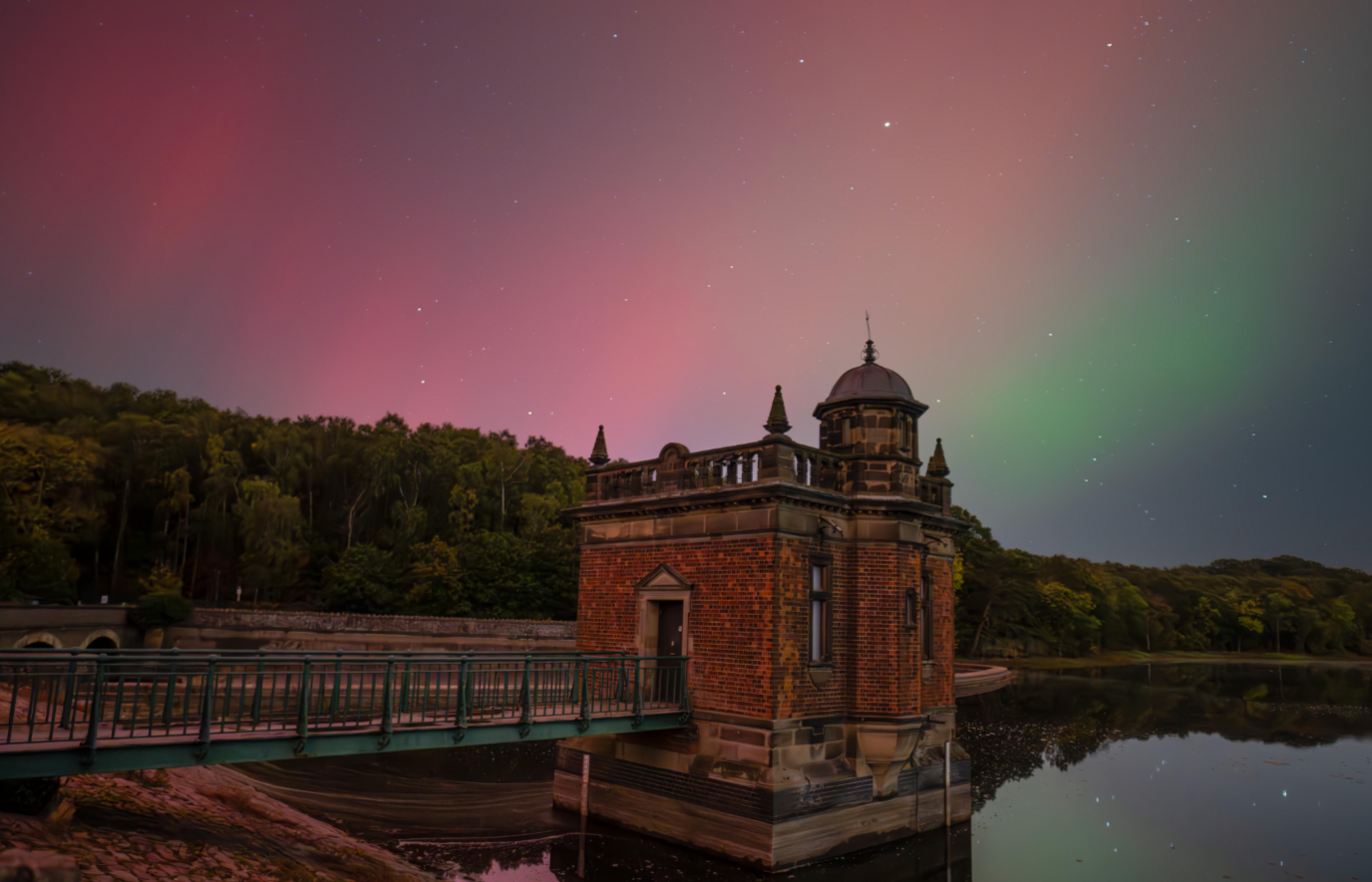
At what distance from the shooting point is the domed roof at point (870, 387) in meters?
17.4

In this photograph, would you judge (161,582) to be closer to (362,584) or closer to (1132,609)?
(362,584)

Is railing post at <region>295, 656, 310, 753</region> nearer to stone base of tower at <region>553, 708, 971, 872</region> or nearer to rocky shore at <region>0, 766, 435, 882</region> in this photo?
rocky shore at <region>0, 766, 435, 882</region>

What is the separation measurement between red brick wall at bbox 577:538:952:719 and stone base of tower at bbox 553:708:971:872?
0.45m

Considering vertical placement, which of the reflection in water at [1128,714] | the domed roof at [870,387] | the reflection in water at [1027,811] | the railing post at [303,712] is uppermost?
the domed roof at [870,387]

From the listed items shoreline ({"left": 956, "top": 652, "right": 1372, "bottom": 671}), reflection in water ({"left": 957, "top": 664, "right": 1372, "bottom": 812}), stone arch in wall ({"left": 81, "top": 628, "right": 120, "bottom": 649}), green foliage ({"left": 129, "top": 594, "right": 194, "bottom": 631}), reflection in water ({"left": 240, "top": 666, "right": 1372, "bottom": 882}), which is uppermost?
green foliage ({"left": 129, "top": 594, "right": 194, "bottom": 631})

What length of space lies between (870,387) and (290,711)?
12848mm

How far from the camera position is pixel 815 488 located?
50.8 ft

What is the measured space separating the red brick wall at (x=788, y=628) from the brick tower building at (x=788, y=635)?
0.03 meters

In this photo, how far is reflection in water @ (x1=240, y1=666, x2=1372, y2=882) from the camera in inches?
585

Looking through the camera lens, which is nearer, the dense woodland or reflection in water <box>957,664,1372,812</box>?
reflection in water <box>957,664,1372,812</box>

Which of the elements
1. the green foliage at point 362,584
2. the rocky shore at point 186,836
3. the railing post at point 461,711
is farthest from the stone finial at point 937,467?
the green foliage at point 362,584

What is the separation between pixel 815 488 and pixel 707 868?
7.19 m

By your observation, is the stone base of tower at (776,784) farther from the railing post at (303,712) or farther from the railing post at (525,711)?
the railing post at (303,712)

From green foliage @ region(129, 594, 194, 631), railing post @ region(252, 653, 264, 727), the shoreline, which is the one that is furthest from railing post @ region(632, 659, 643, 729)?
the shoreline
